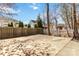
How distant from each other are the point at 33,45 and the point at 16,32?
19 cm

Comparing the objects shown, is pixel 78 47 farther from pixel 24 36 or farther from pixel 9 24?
pixel 9 24

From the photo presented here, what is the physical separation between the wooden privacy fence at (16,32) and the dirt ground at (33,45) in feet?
0.12

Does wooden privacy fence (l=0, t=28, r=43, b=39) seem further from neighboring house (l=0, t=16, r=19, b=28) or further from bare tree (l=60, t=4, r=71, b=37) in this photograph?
bare tree (l=60, t=4, r=71, b=37)

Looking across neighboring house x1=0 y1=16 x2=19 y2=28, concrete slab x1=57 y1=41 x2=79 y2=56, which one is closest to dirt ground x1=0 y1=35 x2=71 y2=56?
concrete slab x1=57 y1=41 x2=79 y2=56

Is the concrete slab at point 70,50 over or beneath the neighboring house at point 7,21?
beneath

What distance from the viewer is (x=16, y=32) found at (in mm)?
1575

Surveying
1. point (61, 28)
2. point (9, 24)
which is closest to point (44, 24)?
point (61, 28)

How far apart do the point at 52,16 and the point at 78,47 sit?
0.35m

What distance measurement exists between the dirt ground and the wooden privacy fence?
0.04 metres

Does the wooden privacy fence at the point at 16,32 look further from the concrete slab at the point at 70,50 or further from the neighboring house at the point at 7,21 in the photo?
the concrete slab at the point at 70,50

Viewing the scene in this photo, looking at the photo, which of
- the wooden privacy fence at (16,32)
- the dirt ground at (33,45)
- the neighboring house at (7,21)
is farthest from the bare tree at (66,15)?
the neighboring house at (7,21)

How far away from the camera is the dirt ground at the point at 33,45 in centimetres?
154

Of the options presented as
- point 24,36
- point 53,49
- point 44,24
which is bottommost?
point 53,49

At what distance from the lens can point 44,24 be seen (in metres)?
1.58
